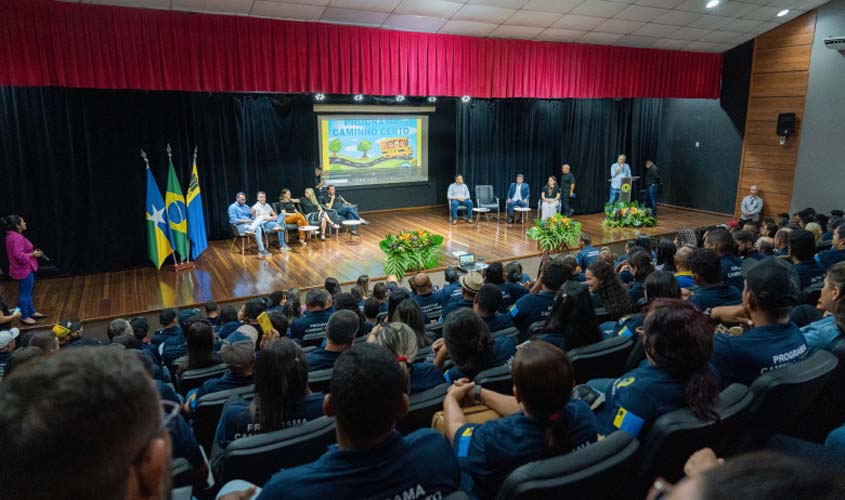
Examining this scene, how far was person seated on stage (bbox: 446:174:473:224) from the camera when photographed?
1114 centimetres

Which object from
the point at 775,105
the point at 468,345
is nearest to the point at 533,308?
the point at 468,345

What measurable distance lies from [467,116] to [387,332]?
10.1 m

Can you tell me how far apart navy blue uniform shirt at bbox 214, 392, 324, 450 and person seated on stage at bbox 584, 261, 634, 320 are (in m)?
2.25

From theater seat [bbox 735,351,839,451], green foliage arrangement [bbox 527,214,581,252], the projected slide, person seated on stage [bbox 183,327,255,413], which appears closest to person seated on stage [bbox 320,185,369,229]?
the projected slide

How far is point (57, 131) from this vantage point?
7.34 m

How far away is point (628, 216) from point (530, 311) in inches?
321

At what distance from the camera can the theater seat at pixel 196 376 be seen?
295 cm

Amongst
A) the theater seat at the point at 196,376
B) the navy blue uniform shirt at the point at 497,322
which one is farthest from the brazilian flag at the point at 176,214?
the navy blue uniform shirt at the point at 497,322

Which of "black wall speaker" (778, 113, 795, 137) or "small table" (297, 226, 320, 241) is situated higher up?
"black wall speaker" (778, 113, 795, 137)

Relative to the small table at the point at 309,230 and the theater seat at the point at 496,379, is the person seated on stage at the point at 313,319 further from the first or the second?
the small table at the point at 309,230

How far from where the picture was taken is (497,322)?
3.26 metres

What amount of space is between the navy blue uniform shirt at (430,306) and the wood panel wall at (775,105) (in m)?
9.40

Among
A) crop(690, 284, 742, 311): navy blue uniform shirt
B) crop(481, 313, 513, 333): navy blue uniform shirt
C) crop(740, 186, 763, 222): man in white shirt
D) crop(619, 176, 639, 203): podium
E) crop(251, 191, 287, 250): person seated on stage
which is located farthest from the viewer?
crop(619, 176, 639, 203): podium

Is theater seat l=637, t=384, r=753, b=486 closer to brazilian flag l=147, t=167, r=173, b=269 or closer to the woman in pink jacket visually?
the woman in pink jacket
